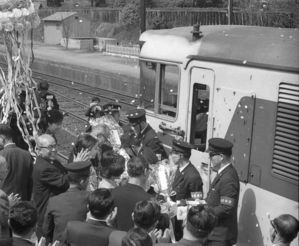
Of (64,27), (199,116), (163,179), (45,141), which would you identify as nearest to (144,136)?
(199,116)

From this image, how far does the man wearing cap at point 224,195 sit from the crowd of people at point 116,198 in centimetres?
1

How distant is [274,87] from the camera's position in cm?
→ 570

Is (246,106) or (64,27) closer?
(246,106)

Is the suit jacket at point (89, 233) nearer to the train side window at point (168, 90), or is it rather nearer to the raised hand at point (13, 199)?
the raised hand at point (13, 199)

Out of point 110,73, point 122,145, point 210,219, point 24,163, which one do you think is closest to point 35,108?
point 122,145

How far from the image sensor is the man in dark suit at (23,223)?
4.07 meters

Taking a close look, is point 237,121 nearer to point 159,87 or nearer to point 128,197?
point 128,197

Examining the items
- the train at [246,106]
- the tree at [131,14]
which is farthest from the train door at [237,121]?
the tree at [131,14]

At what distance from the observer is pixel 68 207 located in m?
4.89

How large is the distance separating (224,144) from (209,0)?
41869mm

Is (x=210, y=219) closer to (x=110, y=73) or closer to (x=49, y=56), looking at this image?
(x=110, y=73)

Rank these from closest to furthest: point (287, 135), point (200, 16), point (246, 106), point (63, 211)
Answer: point (63, 211)
point (287, 135)
point (246, 106)
point (200, 16)

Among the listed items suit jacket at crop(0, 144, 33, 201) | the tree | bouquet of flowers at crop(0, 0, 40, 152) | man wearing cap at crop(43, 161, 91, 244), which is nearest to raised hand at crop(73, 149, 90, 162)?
suit jacket at crop(0, 144, 33, 201)

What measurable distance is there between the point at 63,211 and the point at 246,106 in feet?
7.96
